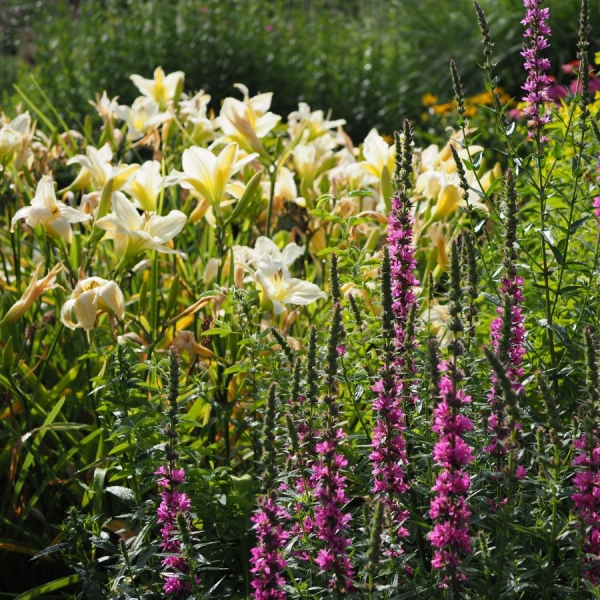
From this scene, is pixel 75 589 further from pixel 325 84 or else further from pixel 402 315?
pixel 325 84

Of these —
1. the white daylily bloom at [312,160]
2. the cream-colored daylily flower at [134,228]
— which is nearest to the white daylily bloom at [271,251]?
the cream-colored daylily flower at [134,228]

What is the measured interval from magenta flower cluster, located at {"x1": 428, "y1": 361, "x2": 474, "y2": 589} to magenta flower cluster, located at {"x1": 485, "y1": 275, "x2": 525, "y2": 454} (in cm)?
12

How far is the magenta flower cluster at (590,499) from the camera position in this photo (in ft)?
4.75

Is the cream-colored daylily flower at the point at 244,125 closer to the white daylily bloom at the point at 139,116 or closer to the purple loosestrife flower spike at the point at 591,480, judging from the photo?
the white daylily bloom at the point at 139,116

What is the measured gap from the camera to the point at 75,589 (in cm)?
233

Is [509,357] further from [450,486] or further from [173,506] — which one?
[173,506]

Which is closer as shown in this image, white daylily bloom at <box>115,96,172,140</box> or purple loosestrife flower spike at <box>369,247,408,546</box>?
purple loosestrife flower spike at <box>369,247,408,546</box>

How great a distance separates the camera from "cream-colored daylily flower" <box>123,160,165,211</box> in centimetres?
245

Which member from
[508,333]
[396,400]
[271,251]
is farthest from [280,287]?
[508,333]

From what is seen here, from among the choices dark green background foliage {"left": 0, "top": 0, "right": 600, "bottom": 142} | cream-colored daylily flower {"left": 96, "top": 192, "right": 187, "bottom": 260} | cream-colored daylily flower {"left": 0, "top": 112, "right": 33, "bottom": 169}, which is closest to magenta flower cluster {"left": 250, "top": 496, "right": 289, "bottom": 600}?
cream-colored daylily flower {"left": 96, "top": 192, "right": 187, "bottom": 260}

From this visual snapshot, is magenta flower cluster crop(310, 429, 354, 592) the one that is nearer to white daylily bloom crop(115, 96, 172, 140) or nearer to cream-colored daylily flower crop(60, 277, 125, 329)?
cream-colored daylily flower crop(60, 277, 125, 329)

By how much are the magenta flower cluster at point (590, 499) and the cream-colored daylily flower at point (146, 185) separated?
55.7 inches

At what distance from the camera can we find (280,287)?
232cm

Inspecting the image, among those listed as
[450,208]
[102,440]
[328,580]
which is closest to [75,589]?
[102,440]
